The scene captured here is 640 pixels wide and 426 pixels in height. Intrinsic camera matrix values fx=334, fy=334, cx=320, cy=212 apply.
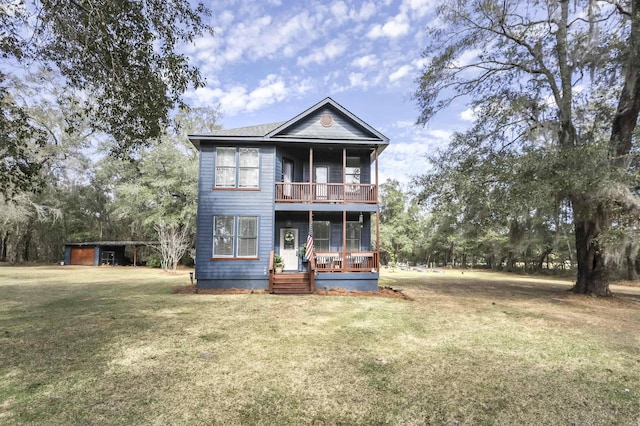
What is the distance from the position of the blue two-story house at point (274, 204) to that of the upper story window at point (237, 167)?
0.04m

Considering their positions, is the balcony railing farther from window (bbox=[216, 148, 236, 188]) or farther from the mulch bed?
the mulch bed

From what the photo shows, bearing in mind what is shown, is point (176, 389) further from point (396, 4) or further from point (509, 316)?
point (396, 4)

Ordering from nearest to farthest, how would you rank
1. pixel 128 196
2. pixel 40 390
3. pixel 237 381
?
pixel 40 390, pixel 237 381, pixel 128 196

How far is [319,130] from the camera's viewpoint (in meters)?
13.4

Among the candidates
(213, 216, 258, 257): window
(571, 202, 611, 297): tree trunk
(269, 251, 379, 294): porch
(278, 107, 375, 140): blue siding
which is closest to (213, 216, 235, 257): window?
(213, 216, 258, 257): window

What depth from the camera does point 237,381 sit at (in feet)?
13.8

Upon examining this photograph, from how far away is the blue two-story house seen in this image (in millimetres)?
12312

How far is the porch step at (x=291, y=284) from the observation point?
1180 centimetres

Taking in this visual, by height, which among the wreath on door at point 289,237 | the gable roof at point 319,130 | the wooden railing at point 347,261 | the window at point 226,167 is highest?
the gable roof at point 319,130

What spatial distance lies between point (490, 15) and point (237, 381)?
1387 cm

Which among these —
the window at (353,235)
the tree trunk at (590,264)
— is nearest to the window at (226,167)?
the window at (353,235)

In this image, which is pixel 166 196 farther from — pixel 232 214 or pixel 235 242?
pixel 235 242

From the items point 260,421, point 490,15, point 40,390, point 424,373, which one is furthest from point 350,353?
point 490,15

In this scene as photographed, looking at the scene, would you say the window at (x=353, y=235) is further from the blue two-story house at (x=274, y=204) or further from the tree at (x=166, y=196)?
the tree at (x=166, y=196)
